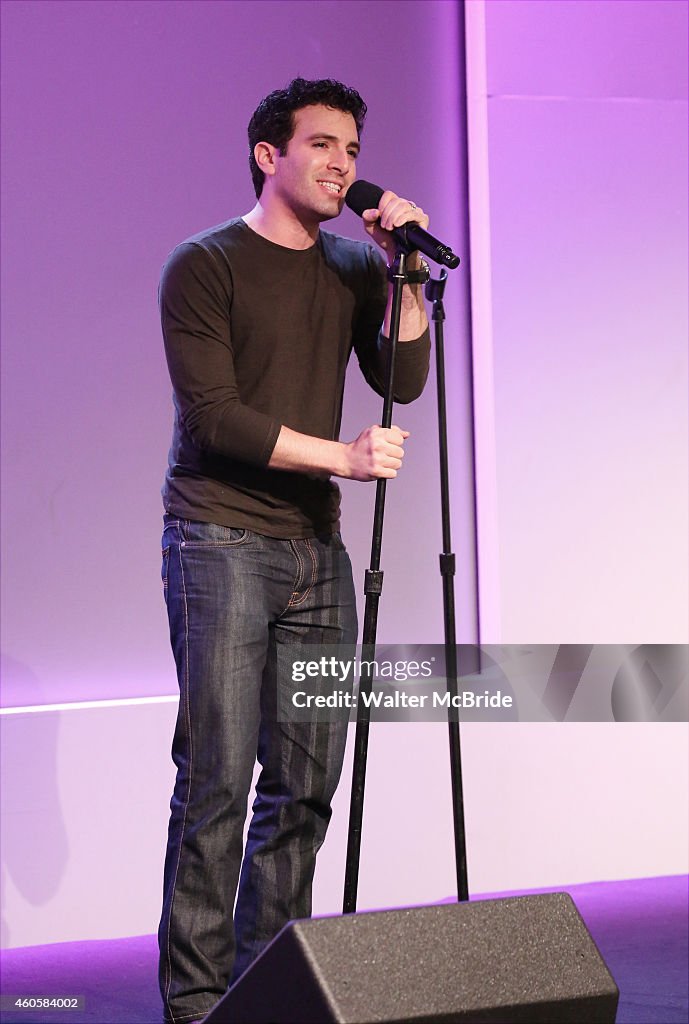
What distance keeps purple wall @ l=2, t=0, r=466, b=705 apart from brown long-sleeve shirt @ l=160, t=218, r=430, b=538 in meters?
1.04

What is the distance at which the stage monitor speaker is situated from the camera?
105 cm

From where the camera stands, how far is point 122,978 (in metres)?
2.44

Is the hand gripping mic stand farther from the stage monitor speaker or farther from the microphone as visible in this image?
the stage monitor speaker

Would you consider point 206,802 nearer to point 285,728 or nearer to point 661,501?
point 285,728

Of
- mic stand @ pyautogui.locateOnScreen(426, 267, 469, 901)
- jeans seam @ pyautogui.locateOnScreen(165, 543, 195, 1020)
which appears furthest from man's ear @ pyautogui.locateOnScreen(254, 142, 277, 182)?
jeans seam @ pyautogui.locateOnScreen(165, 543, 195, 1020)

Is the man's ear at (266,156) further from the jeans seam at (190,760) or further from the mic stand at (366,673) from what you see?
the jeans seam at (190,760)

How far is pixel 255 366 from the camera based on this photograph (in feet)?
6.42

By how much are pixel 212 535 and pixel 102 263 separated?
1.33 meters

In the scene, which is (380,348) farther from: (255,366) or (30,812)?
(30,812)

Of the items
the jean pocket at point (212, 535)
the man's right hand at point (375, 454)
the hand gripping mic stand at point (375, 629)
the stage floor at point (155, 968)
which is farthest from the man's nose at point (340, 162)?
the stage floor at point (155, 968)

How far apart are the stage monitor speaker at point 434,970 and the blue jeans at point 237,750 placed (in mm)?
642

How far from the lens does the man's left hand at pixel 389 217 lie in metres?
1.83

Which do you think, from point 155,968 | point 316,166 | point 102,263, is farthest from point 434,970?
point 102,263

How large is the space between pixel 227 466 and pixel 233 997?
3.17 ft
